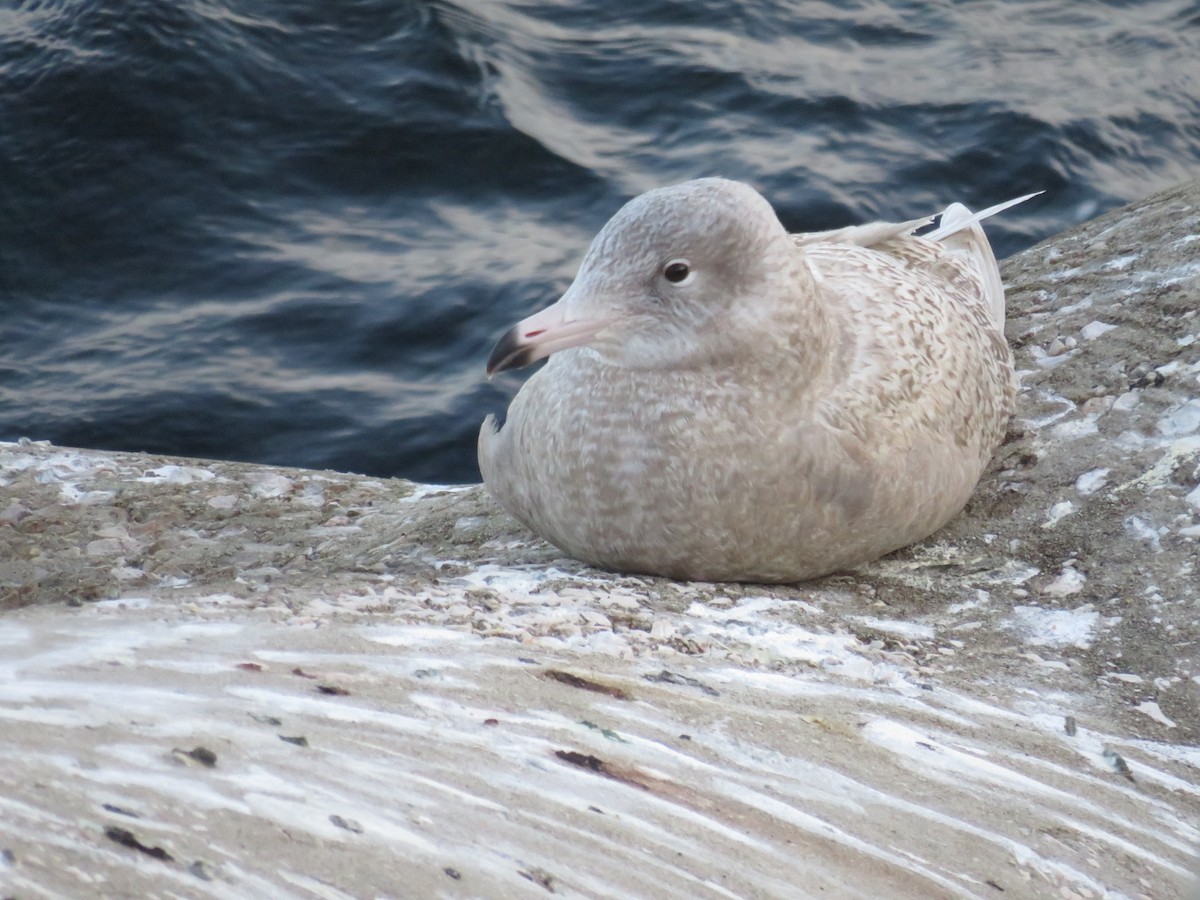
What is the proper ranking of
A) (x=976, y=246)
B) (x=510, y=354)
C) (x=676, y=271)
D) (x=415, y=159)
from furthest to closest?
(x=415, y=159) → (x=976, y=246) → (x=676, y=271) → (x=510, y=354)

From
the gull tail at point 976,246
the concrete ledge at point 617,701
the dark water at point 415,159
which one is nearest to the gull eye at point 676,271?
the concrete ledge at point 617,701

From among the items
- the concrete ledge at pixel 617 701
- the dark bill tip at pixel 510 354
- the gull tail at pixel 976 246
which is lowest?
the concrete ledge at pixel 617 701

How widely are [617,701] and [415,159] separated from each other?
4893mm

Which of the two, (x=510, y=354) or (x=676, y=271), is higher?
(x=676, y=271)

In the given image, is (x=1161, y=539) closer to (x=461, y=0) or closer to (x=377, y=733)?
(x=377, y=733)

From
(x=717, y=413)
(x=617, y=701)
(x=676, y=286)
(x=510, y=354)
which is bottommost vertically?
(x=617, y=701)

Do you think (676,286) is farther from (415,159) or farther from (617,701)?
(415,159)

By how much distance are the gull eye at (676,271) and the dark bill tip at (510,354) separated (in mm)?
337

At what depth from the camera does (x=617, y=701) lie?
2568 mm

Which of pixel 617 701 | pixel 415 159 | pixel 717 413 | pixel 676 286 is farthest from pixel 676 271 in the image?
pixel 415 159

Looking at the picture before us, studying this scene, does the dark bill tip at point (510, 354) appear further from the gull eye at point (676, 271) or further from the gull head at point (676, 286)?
the gull eye at point (676, 271)

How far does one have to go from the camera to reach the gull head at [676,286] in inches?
118

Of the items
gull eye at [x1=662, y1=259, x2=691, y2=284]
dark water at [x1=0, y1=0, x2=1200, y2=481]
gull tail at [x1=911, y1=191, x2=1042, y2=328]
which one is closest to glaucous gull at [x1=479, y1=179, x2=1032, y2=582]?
gull eye at [x1=662, y1=259, x2=691, y2=284]

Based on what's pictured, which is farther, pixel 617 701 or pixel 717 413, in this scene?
pixel 717 413
